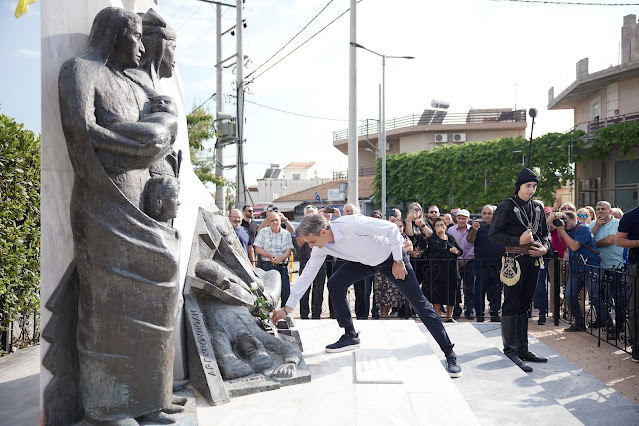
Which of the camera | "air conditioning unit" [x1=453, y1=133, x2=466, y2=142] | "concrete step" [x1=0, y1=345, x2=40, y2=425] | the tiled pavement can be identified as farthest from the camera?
"air conditioning unit" [x1=453, y1=133, x2=466, y2=142]

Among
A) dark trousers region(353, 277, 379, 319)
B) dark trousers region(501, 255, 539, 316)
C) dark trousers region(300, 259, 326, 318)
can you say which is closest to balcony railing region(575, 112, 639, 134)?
dark trousers region(353, 277, 379, 319)

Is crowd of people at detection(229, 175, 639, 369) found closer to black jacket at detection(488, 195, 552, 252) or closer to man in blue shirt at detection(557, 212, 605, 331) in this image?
man in blue shirt at detection(557, 212, 605, 331)

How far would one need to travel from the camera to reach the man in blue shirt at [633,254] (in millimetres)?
6414

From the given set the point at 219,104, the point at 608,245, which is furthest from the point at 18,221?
the point at 219,104

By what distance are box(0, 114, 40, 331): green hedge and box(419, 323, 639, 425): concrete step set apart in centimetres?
495

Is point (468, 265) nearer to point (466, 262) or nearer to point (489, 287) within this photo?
point (466, 262)

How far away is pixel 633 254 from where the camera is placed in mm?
6652

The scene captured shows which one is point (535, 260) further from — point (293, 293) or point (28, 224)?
point (28, 224)

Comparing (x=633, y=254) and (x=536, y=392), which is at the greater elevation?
(x=633, y=254)

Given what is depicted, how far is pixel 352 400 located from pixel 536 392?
209cm

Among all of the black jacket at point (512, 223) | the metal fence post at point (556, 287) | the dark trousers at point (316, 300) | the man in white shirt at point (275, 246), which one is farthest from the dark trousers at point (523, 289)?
the man in white shirt at point (275, 246)

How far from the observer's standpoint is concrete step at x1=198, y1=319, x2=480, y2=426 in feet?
12.5

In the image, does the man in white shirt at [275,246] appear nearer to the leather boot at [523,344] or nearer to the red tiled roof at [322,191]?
the leather boot at [523,344]

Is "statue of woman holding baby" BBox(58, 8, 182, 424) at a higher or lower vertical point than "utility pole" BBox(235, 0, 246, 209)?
lower
